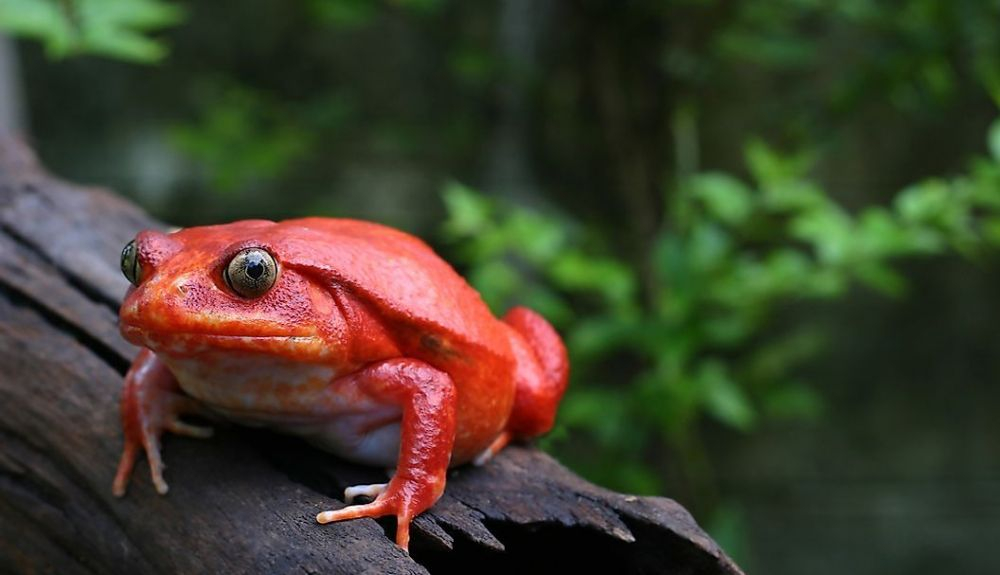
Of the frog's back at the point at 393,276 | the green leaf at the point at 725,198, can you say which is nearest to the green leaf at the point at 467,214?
the green leaf at the point at 725,198

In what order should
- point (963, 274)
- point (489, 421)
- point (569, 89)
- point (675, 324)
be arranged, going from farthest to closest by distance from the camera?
point (963, 274)
point (569, 89)
point (675, 324)
point (489, 421)

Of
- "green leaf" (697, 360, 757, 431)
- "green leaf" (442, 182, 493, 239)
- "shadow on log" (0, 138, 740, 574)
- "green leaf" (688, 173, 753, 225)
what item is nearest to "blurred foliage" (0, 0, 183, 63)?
"shadow on log" (0, 138, 740, 574)

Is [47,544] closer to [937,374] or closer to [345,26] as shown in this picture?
[345,26]

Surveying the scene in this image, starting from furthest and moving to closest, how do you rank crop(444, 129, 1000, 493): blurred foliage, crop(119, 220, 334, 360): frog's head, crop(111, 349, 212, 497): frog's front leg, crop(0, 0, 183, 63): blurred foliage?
crop(444, 129, 1000, 493): blurred foliage, crop(0, 0, 183, 63): blurred foliage, crop(111, 349, 212, 497): frog's front leg, crop(119, 220, 334, 360): frog's head

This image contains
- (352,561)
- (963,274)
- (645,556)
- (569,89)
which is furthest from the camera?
(963,274)

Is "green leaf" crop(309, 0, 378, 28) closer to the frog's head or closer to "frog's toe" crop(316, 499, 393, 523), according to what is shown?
the frog's head

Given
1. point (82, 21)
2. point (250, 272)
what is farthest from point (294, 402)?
point (82, 21)

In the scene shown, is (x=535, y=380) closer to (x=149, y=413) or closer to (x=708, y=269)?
(x=149, y=413)

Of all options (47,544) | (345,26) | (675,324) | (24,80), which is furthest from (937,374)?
(24,80)

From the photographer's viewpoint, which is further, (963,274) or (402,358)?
(963,274)
